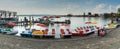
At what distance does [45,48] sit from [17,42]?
4456 millimetres

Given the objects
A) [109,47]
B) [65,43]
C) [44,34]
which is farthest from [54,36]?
[109,47]

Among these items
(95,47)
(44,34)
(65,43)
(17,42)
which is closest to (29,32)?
(44,34)

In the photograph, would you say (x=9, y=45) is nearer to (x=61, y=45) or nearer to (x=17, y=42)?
(x=17, y=42)

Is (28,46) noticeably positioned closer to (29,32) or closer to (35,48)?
(35,48)

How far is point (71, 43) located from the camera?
26.2 metres

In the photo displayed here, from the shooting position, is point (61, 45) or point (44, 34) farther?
point (44, 34)

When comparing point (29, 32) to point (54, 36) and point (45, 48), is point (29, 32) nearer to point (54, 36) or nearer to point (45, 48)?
point (54, 36)

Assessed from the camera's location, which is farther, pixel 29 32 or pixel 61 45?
pixel 29 32

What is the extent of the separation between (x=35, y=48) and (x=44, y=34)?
338 inches

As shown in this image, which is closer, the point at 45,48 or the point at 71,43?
the point at 45,48

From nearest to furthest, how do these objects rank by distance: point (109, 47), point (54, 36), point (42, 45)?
point (109, 47), point (42, 45), point (54, 36)

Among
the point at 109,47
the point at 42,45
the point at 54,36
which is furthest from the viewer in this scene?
the point at 54,36

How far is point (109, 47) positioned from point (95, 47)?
144 centimetres

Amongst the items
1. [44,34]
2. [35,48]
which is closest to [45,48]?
[35,48]
